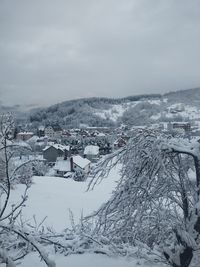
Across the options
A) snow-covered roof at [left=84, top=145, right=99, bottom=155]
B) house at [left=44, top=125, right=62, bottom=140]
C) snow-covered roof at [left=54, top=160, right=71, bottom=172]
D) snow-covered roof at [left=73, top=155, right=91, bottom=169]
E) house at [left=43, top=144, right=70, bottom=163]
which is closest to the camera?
snow-covered roof at [left=73, top=155, right=91, bottom=169]

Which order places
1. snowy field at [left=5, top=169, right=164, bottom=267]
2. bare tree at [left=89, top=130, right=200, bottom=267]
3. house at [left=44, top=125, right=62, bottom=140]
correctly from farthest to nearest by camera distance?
house at [left=44, top=125, right=62, bottom=140] → snowy field at [left=5, top=169, right=164, bottom=267] → bare tree at [left=89, top=130, right=200, bottom=267]

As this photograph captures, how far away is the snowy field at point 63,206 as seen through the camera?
6.45 meters

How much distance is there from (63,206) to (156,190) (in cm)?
1416

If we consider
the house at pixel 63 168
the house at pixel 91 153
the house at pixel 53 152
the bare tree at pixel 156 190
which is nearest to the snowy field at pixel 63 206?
the bare tree at pixel 156 190

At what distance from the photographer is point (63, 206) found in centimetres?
1919

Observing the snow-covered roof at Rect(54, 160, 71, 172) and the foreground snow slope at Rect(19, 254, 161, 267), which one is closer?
the foreground snow slope at Rect(19, 254, 161, 267)

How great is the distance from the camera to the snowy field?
21.1 ft

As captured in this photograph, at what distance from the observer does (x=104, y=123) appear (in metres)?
154

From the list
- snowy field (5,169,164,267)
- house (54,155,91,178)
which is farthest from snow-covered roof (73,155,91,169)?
snowy field (5,169,164,267)

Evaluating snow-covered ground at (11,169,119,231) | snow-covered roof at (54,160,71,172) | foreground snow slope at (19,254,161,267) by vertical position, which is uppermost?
foreground snow slope at (19,254,161,267)

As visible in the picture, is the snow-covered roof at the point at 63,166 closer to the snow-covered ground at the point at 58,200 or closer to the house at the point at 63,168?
the house at the point at 63,168

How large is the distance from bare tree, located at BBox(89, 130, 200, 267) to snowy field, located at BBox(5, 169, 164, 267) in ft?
2.50

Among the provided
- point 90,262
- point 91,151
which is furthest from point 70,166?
point 90,262

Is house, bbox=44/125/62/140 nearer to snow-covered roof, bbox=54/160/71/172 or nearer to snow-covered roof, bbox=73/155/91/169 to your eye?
snow-covered roof, bbox=54/160/71/172
